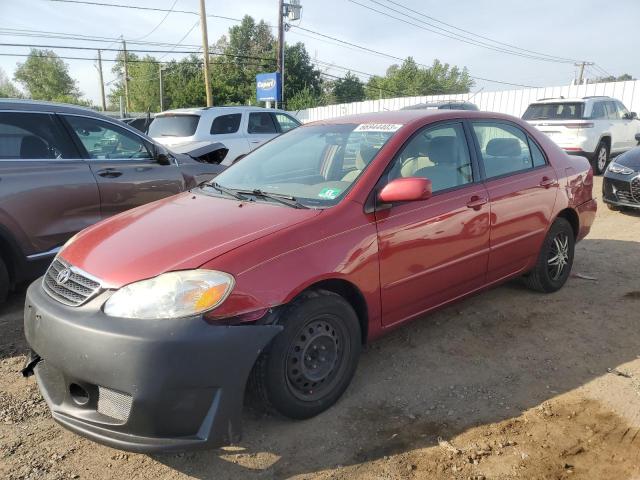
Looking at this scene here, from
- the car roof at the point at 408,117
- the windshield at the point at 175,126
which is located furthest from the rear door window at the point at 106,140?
the windshield at the point at 175,126

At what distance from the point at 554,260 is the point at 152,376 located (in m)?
3.70

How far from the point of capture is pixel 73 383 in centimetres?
233

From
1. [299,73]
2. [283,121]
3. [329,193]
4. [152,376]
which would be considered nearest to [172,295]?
[152,376]

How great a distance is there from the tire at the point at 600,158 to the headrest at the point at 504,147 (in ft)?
29.1

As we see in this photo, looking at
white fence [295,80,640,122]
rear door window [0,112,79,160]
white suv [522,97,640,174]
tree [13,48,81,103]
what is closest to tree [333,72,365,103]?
white fence [295,80,640,122]

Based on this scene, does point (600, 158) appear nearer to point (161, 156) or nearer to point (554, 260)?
point (554, 260)

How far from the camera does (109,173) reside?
15.7ft

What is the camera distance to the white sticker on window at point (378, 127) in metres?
3.37

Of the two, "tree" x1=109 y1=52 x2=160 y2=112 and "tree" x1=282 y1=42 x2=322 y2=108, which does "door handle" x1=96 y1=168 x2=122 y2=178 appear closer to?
"tree" x1=282 y1=42 x2=322 y2=108

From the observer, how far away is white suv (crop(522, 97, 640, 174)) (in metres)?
11.2

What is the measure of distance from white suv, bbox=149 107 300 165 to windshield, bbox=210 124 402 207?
5.33 metres

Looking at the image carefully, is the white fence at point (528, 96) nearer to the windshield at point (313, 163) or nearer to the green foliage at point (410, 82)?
the windshield at point (313, 163)

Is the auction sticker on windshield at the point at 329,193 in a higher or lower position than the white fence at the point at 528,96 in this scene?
lower

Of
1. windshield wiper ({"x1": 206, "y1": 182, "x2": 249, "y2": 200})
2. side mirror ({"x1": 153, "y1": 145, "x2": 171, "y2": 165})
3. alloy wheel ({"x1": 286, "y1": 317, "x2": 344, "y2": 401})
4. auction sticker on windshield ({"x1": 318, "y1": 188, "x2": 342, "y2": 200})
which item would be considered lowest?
alloy wheel ({"x1": 286, "y1": 317, "x2": 344, "y2": 401})
